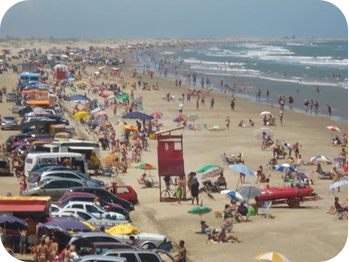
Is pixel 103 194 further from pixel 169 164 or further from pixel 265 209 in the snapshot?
pixel 265 209

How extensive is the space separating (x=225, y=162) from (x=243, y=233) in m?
10.9

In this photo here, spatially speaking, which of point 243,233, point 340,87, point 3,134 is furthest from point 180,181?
point 340,87

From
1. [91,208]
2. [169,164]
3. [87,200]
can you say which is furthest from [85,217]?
[169,164]

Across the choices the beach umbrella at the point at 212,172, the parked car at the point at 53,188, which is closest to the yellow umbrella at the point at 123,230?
the parked car at the point at 53,188

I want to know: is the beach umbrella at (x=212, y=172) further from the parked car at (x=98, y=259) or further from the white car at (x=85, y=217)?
the parked car at (x=98, y=259)

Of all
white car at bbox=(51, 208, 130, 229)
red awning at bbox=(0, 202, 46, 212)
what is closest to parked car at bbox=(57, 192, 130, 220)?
white car at bbox=(51, 208, 130, 229)

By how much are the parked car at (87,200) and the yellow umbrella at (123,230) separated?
7.57 feet

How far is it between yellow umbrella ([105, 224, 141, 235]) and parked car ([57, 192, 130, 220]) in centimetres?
231

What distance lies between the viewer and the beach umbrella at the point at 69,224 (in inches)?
644

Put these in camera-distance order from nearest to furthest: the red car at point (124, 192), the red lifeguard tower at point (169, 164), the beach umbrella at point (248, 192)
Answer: the beach umbrella at point (248, 192) → the red car at point (124, 192) → the red lifeguard tower at point (169, 164)

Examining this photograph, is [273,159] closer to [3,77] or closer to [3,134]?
[3,134]

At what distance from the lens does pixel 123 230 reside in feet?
57.1

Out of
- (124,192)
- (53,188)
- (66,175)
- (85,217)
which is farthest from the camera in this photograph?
(66,175)

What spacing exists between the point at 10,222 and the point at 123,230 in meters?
2.80
